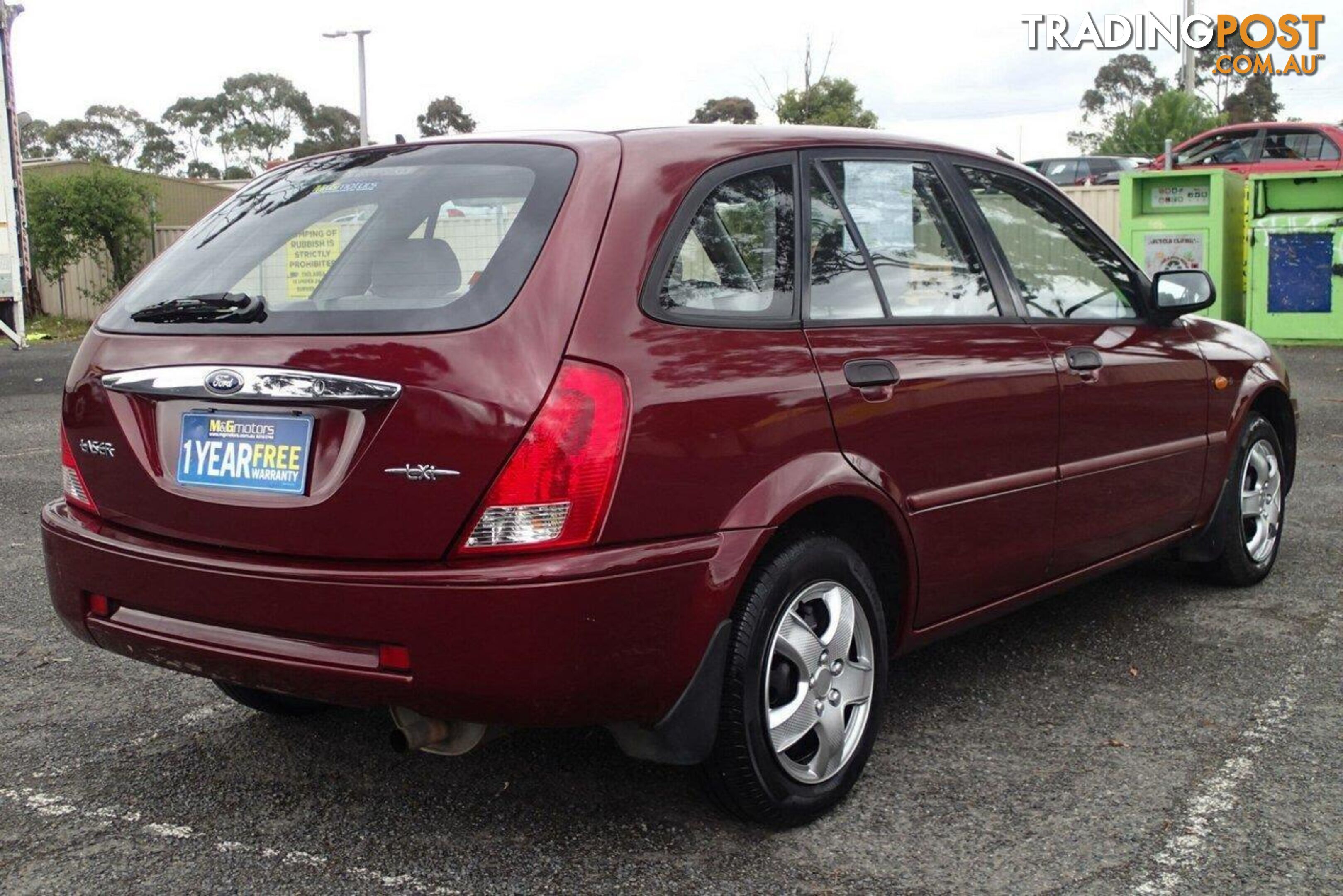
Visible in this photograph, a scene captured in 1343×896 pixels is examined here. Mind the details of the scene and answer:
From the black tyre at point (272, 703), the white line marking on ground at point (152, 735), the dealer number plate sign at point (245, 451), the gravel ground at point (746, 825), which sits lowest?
the gravel ground at point (746, 825)

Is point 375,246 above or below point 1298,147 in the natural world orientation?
below

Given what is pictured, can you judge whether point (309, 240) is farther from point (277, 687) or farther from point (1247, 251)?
point (1247, 251)

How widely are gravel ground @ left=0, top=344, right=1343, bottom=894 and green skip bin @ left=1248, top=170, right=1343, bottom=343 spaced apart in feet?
36.5

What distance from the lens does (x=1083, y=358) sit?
4090 mm

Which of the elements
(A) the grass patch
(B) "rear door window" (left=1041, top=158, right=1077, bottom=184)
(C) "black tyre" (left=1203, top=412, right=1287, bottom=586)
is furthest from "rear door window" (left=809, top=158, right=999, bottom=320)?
(B) "rear door window" (left=1041, top=158, right=1077, bottom=184)

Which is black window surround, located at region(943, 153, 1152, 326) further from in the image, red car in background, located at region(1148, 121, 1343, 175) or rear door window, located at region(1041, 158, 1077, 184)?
rear door window, located at region(1041, 158, 1077, 184)

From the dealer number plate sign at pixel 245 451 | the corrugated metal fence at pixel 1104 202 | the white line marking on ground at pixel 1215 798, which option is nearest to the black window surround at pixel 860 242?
the dealer number plate sign at pixel 245 451

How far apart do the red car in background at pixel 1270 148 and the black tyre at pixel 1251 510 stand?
13279 millimetres

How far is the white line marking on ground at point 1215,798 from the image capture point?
290cm

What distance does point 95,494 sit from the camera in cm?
317

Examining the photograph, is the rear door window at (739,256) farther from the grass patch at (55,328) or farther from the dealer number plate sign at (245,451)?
the grass patch at (55,328)

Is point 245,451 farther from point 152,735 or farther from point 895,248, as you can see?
point 895,248

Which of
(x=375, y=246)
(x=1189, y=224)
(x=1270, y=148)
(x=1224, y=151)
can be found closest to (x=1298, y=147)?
(x=1270, y=148)

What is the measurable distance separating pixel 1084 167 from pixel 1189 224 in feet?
45.9
